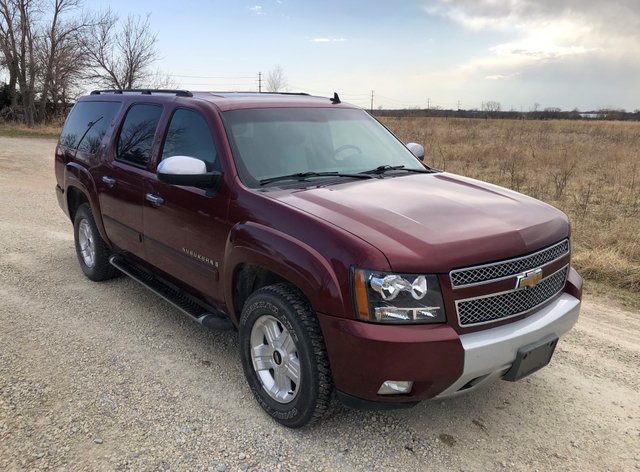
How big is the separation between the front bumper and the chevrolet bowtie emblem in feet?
0.75

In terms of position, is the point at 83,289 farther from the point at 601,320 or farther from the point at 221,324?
the point at 601,320

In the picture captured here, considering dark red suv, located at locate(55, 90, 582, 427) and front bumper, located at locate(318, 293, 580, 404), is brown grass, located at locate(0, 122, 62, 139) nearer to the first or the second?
dark red suv, located at locate(55, 90, 582, 427)

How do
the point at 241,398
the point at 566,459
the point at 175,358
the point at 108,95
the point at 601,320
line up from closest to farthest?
the point at 566,459, the point at 241,398, the point at 175,358, the point at 601,320, the point at 108,95

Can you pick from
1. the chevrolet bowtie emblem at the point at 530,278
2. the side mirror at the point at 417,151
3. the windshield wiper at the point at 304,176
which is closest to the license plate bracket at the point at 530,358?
the chevrolet bowtie emblem at the point at 530,278

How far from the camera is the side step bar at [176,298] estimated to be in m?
3.57

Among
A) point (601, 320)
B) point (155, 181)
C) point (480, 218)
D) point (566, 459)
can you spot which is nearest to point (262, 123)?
point (155, 181)

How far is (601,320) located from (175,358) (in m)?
3.66

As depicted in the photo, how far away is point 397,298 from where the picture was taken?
246 cm

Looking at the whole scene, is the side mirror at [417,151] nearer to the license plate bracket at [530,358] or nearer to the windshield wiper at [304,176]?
the windshield wiper at [304,176]

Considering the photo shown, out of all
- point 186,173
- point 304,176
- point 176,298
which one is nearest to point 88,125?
point 176,298

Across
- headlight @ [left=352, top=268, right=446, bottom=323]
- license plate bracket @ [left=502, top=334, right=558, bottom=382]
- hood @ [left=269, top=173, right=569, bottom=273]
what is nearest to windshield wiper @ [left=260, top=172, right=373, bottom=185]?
hood @ [left=269, top=173, right=569, bottom=273]

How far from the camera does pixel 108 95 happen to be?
512cm

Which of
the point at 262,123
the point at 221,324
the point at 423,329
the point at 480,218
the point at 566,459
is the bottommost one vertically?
the point at 566,459

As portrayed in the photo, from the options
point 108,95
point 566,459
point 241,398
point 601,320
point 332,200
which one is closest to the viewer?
point 566,459
